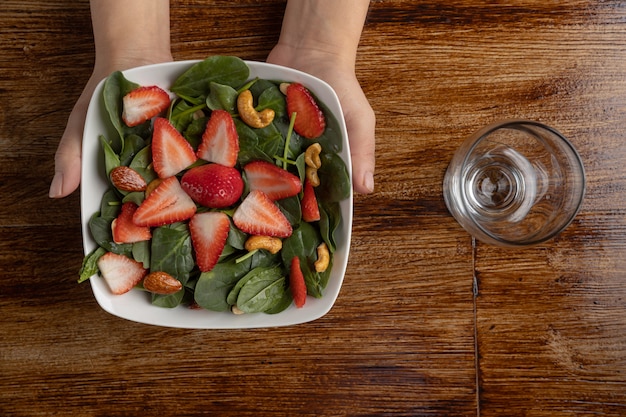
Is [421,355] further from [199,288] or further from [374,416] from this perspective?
[199,288]

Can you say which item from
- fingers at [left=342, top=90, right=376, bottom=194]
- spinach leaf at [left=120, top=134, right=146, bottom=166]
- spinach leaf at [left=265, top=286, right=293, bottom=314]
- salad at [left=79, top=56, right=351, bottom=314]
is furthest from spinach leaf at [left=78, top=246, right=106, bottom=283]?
fingers at [left=342, top=90, right=376, bottom=194]

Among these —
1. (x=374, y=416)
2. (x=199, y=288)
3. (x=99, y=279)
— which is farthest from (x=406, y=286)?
(x=99, y=279)

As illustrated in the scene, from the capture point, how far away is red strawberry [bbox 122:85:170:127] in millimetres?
702

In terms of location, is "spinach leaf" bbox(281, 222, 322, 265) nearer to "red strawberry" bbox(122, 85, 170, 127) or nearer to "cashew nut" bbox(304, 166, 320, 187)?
"cashew nut" bbox(304, 166, 320, 187)

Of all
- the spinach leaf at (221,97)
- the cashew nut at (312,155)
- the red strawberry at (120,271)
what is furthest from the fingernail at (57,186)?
the cashew nut at (312,155)

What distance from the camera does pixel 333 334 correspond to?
3.00 ft

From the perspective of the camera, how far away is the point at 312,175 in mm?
740

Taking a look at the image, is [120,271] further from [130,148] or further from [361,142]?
[361,142]

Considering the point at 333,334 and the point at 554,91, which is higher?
the point at 554,91

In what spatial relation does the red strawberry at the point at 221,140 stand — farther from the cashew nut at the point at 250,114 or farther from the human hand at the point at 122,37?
the human hand at the point at 122,37

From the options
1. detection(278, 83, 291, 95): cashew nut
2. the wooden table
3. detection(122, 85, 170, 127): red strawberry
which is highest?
detection(278, 83, 291, 95): cashew nut

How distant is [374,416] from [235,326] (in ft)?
1.08

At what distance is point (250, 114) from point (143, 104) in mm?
131

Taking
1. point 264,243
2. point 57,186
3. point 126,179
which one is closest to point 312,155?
point 264,243
